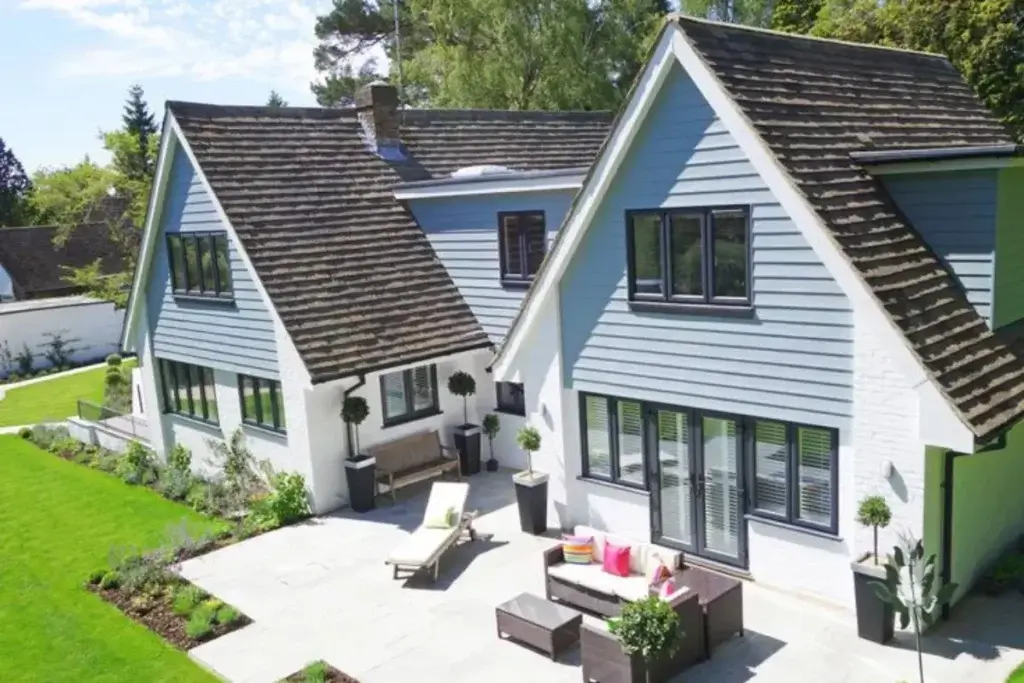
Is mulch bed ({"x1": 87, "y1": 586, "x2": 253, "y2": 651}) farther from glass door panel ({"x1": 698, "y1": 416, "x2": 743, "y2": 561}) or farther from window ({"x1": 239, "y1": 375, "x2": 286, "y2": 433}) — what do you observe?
glass door panel ({"x1": 698, "y1": 416, "x2": 743, "y2": 561})

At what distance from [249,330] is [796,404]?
11250 millimetres

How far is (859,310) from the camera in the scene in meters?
10.4

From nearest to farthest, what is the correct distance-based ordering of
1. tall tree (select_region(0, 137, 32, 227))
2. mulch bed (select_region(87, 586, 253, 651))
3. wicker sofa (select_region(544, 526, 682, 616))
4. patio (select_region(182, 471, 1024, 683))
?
patio (select_region(182, 471, 1024, 683)), wicker sofa (select_region(544, 526, 682, 616)), mulch bed (select_region(87, 586, 253, 651)), tall tree (select_region(0, 137, 32, 227))

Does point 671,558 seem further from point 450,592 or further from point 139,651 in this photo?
point 139,651

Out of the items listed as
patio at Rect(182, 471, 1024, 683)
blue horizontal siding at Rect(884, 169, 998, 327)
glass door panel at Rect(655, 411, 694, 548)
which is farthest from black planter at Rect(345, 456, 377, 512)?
blue horizontal siding at Rect(884, 169, 998, 327)

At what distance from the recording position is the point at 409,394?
18.2 metres

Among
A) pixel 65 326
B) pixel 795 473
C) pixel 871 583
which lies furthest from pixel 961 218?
pixel 65 326

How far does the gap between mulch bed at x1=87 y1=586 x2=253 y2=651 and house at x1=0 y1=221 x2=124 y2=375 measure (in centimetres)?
3096

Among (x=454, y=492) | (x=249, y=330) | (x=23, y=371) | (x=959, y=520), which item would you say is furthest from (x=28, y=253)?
(x=959, y=520)

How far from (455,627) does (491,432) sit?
6918 mm

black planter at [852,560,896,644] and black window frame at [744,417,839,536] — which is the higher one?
black window frame at [744,417,839,536]

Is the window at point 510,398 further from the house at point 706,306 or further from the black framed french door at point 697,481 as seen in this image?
the black framed french door at point 697,481

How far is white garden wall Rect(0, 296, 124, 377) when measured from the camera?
40.2 meters

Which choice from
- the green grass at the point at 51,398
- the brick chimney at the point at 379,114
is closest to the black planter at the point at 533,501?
the brick chimney at the point at 379,114
